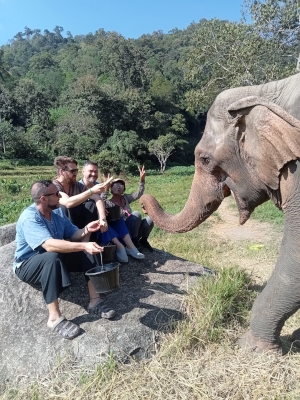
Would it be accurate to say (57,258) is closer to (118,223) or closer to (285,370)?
(118,223)

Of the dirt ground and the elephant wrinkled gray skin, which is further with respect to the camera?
the dirt ground

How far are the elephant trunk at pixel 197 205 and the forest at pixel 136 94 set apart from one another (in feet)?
43.6

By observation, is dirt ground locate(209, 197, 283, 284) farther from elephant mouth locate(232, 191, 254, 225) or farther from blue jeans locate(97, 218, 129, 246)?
elephant mouth locate(232, 191, 254, 225)

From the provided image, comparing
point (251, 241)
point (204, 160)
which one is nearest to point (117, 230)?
point (204, 160)

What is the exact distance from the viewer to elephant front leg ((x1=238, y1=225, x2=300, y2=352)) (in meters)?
2.72

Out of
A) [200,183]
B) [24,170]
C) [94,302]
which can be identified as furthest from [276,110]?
[24,170]

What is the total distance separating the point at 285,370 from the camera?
2988 millimetres

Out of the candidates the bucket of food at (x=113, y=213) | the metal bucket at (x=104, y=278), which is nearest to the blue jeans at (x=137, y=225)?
the bucket of food at (x=113, y=213)

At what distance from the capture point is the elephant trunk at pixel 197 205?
3211mm

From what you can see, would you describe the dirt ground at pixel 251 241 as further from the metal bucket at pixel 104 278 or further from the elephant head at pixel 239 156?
the metal bucket at pixel 104 278

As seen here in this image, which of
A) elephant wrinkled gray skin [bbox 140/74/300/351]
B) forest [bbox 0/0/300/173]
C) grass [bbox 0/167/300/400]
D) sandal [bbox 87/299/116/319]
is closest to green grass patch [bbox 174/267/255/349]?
grass [bbox 0/167/300/400]

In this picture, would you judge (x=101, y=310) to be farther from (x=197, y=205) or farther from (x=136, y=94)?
(x=136, y=94)

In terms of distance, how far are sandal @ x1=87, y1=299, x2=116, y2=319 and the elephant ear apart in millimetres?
1575

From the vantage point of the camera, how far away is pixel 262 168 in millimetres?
2709
